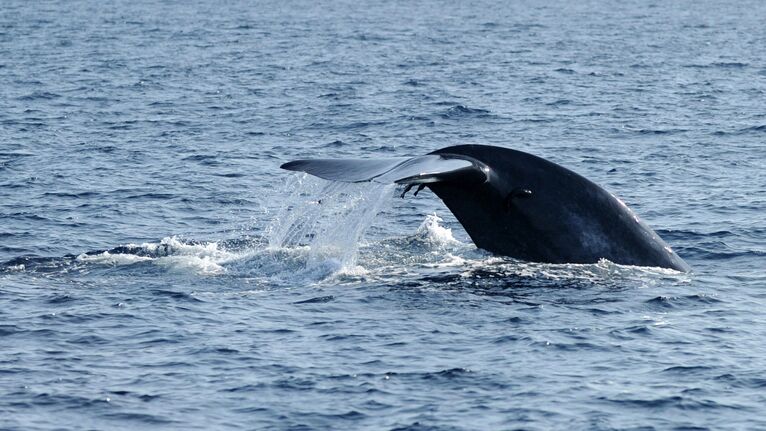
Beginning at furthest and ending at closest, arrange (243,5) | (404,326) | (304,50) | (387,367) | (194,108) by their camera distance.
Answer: (243,5) < (304,50) < (194,108) < (404,326) < (387,367)

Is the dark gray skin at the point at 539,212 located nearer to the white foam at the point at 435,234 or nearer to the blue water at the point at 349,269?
the blue water at the point at 349,269

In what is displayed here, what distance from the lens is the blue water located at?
43.2 feet

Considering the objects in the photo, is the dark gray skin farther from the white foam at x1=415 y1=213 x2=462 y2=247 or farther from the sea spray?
the white foam at x1=415 y1=213 x2=462 y2=247

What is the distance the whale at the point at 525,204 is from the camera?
14.9 meters

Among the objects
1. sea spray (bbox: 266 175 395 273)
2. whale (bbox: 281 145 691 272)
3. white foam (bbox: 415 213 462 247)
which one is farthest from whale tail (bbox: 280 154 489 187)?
white foam (bbox: 415 213 462 247)

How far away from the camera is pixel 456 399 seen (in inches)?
514

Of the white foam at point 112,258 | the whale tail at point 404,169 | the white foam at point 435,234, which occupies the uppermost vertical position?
the whale tail at point 404,169

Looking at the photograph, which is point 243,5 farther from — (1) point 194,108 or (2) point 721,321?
(2) point 721,321

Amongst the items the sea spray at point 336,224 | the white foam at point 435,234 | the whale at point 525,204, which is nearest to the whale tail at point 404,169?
the whale at point 525,204

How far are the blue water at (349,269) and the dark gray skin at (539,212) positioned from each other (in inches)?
14.1

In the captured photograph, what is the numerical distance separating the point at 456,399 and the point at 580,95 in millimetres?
28405

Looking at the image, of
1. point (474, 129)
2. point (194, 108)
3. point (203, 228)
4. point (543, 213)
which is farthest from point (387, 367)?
point (194, 108)

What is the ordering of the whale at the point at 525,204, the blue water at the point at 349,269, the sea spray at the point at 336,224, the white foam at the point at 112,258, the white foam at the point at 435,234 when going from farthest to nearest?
the white foam at the point at 435,234, the white foam at the point at 112,258, the sea spray at the point at 336,224, the whale at the point at 525,204, the blue water at the point at 349,269

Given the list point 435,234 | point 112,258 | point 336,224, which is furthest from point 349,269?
point 112,258
